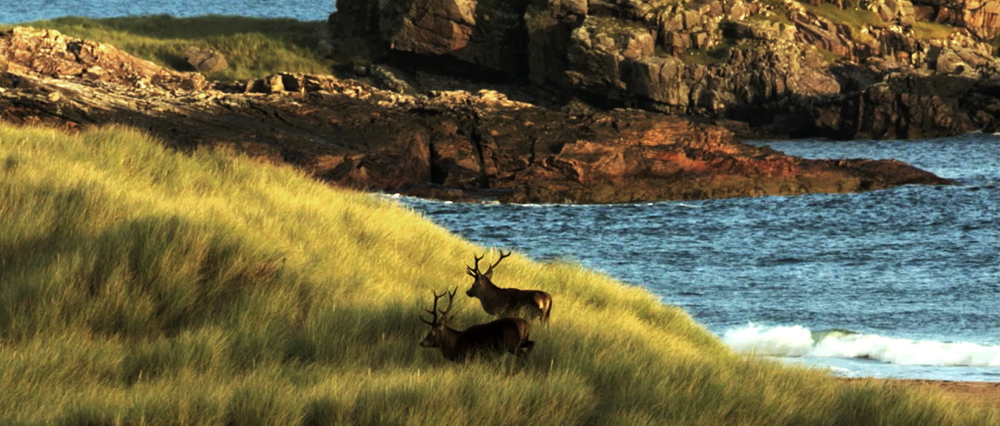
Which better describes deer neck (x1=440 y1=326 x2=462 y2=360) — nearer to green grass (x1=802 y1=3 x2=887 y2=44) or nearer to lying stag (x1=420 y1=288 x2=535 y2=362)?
lying stag (x1=420 y1=288 x2=535 y2=362)

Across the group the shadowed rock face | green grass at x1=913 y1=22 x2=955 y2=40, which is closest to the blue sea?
the shadowed rock face

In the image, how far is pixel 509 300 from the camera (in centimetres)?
885

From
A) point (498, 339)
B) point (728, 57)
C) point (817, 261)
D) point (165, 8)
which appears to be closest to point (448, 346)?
point (498, 339)

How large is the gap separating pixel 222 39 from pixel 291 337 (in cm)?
7003

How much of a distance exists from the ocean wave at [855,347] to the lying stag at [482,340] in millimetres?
7075

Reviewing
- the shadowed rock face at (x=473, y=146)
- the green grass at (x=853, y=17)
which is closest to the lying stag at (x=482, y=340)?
the shadowed rock face at (x=473, y=146)

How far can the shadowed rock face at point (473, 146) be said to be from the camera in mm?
34875

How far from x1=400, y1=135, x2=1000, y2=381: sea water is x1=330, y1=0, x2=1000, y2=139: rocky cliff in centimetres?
1852

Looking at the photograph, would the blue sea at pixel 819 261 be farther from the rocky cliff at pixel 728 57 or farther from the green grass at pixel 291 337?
the rocky cliff at pixel 728 57

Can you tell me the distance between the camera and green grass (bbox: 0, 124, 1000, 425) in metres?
6.75

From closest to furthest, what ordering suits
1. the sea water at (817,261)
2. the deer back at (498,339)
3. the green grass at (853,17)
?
1. the deer back at (498,339)
2. the sea water at (817,261)
3. the green grass at (853,17)

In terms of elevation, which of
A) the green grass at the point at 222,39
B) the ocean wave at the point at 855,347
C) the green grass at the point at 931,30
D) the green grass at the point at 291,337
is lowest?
the green grass at the point at 222,39

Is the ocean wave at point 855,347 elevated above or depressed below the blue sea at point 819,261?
above

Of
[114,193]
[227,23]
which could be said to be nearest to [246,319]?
[114,193]
